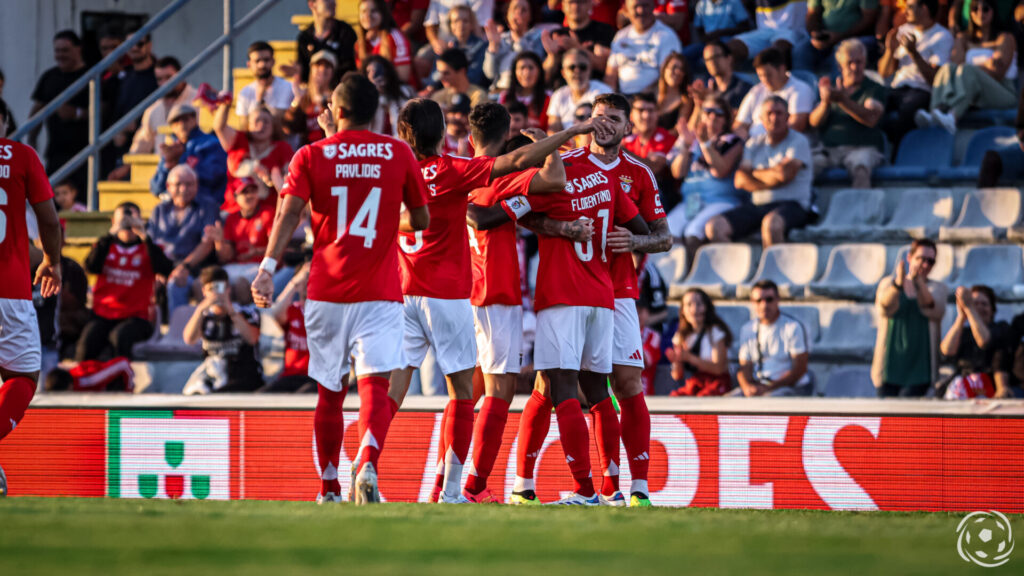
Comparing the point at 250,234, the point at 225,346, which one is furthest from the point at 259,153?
the point at 225,346

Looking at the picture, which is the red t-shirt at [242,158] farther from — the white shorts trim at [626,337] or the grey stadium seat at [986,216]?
the white shorts trim at [626,337]

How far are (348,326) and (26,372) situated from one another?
2.19 meters

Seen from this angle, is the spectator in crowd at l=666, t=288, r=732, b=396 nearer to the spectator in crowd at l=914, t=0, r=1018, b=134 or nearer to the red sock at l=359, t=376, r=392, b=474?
the spectator in crowd at l=914, t=0, r=1018, b=134

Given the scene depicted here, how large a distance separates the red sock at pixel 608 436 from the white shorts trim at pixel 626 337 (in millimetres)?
264

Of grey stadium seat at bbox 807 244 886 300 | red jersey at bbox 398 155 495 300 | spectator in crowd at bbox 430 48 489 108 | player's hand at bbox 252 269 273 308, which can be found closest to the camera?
player's hand at bbox 252 269 273 308

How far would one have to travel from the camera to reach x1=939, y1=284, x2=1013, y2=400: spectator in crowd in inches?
419

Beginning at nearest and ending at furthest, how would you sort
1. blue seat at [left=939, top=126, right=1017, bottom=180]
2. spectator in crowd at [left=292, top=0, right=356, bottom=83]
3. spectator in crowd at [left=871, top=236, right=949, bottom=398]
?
spectator in crowd at [left=871, top=236, right=949, bottom=398], blue seat at [left=939, top=126, right=1017, bottom=180], spectator in crowd at [left=292, top=0, right=356, bottom=83]

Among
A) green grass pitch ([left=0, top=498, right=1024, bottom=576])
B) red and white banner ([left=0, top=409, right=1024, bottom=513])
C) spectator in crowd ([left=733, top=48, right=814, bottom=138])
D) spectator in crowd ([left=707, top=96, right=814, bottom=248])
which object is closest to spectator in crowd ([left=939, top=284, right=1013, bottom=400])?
red and white banner ([left=0, top=409, right=1024, bottom=513])

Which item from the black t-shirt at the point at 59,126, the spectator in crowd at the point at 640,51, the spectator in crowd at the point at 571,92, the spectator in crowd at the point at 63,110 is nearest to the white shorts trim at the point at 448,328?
the spectator in crowd at the point at 571,92

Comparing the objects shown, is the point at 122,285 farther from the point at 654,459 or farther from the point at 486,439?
the point at 486,439

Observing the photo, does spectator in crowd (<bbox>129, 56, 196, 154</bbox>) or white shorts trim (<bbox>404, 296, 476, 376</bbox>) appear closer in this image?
white shorts trim (<bbox>404, 296, 476, 376</bbox>)

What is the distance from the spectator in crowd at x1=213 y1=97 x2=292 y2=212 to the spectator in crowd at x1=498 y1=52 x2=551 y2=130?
2.36 meters

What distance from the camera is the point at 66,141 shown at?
1670 cm

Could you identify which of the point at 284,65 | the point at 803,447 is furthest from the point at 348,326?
the point at 284,65
